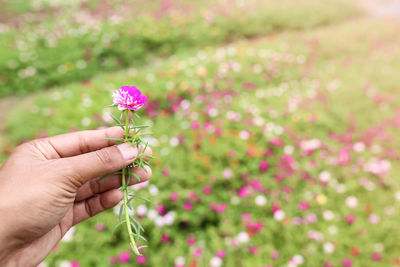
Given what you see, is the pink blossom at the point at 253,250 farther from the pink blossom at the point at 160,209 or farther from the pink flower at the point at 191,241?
the pink blossom at the point at 160,209

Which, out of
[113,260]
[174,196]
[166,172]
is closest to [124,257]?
[113,260]

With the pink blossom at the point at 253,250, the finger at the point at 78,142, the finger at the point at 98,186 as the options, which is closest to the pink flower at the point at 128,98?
the finger at the point at 78,142

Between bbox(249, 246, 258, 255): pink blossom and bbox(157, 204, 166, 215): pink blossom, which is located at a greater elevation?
bbox(157, 204, 166, 215): pink blossom

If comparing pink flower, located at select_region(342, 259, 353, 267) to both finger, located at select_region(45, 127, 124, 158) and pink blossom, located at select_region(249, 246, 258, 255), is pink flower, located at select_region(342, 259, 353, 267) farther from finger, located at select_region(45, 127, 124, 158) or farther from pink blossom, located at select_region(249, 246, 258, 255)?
finger, located at select_region(45, 127, 124, 158)

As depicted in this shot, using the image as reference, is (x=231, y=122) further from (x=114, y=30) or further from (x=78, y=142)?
(x=114, y=30)

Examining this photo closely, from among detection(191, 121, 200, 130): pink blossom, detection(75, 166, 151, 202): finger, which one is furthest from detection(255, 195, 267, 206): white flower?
detection(75, 166, 151, 202): finger

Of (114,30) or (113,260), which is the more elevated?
(114,30)

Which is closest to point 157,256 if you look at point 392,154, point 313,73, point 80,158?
point 80,158

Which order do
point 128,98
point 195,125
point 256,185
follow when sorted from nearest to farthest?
1. point 128,98
2. point 256,185
3. point 195,125
